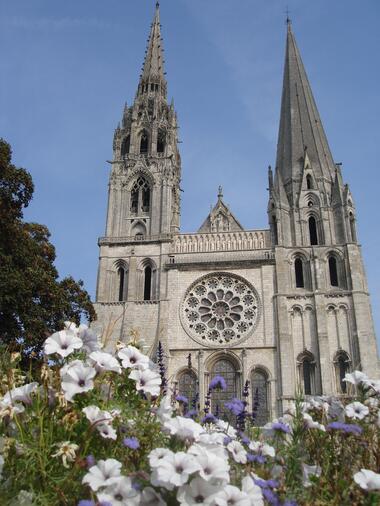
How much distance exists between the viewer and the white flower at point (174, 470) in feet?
7.95

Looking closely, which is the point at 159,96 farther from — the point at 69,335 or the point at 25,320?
the point at 69,335

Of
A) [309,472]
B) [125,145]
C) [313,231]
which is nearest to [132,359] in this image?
[309,472]

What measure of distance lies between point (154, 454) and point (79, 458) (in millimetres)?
501

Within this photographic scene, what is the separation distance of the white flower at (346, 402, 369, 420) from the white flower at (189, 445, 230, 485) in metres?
1.58

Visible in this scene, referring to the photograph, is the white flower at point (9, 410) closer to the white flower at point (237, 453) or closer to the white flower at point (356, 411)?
the white flower at point (237, 453)

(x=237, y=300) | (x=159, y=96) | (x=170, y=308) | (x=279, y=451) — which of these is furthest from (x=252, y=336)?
(x=279, y=451)

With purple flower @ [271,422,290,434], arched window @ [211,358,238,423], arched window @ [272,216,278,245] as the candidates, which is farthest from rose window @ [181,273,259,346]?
purple flower @ [271,422,290,434]

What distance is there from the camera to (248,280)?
2709 centimetres

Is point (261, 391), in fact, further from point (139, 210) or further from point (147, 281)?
A: point (139, 210)

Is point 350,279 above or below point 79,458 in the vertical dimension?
above

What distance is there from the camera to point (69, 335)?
12.6 feet

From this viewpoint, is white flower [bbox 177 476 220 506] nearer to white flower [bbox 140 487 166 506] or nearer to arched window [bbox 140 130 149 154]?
white flower [bbox 140 487 166 506]

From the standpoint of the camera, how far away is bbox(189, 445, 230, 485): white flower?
2.51 m

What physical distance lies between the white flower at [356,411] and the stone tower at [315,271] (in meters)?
18.7
